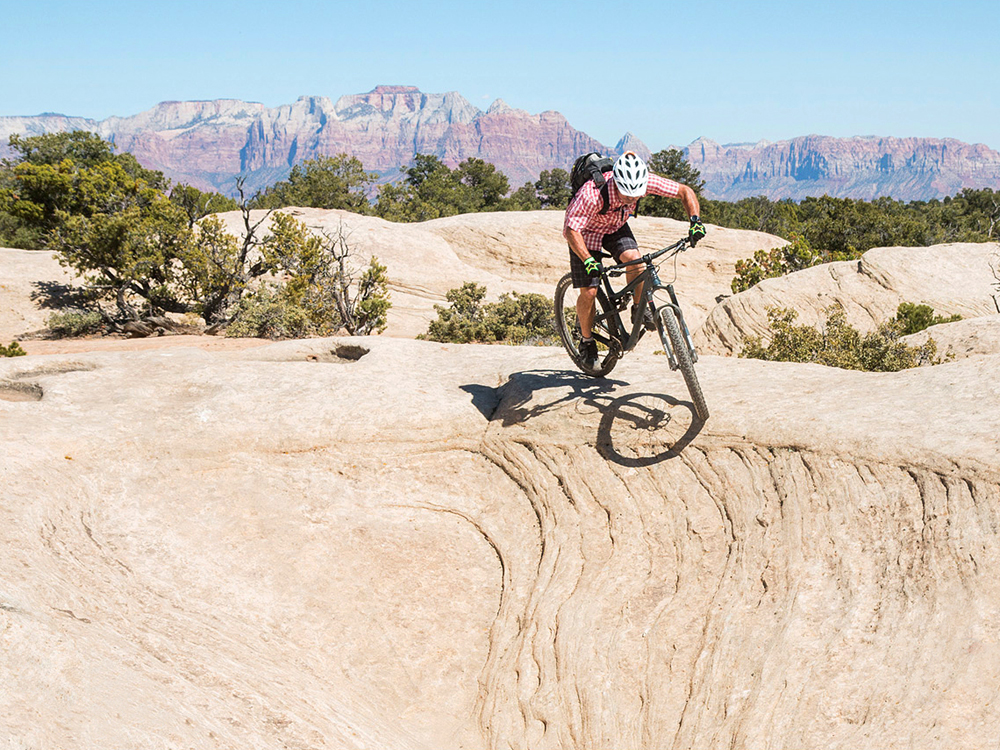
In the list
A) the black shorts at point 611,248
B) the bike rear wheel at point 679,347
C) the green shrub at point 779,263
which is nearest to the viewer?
the bike rear wheel at point 679,347

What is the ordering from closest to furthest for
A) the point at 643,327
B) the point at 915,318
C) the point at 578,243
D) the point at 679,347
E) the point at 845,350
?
the point at 679,347, the point at 578,243, the point at 643,327, the point at 845,350, the point at 915,318

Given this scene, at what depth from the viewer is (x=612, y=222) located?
809 centimetres

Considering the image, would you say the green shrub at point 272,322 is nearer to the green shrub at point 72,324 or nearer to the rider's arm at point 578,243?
the green shrub at point 72,324

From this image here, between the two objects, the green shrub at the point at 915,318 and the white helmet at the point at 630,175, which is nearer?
the white helmet at the point at 630,175

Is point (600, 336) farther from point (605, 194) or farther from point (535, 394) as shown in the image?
point (605, 194)

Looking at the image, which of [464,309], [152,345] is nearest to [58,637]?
[152,345]

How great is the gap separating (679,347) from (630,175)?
185 centimetres

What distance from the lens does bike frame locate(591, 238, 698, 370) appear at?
744 centimetres

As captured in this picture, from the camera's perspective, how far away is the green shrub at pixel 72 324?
968 inches

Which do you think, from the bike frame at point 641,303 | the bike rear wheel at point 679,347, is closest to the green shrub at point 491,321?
the bike frame at point 641,303

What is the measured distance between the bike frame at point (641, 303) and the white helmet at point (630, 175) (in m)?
0.69

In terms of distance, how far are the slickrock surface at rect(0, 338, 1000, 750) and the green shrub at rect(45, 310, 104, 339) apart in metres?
16.5

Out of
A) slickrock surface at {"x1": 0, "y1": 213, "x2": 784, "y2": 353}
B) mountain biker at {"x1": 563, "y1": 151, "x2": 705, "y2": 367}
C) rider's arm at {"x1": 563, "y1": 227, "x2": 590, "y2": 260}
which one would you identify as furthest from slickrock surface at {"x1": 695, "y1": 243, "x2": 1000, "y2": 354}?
rider's arm at {"x1": 563, "y1": 227, "x2": 590, "y2": 260}

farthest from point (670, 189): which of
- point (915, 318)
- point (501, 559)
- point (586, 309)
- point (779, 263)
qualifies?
point (779, 263)
